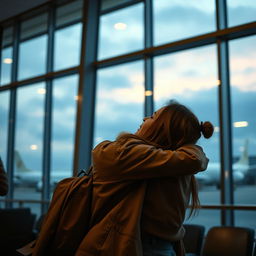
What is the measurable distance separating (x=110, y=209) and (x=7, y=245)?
2774 millimetres

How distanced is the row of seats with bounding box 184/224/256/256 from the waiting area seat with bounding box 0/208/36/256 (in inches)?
65.4

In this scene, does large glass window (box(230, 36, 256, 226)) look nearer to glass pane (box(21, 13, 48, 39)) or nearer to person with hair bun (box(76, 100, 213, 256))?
person with hair bun (box(76, 100, 213, 256))

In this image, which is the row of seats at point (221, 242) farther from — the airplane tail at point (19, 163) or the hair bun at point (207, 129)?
the airplane tail at point (19, 163)

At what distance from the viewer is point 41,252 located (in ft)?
4.32

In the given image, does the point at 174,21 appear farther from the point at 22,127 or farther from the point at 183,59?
the point at 22,127

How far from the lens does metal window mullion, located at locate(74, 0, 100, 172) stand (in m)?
5.83

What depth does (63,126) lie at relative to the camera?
21.3 feet

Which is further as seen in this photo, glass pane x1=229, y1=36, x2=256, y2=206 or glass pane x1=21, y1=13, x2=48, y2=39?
glass pane x1=21, y1=13, x2=48, y2=39

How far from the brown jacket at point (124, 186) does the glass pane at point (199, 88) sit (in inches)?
135

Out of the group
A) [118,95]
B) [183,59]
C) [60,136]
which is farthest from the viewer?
[60,136]

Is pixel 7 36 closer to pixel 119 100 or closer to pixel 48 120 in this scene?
pixel 48 120

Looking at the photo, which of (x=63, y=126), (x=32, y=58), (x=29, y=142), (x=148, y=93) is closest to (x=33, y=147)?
(x=29, y=142)

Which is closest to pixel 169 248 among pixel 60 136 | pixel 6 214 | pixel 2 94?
pixel 6 214

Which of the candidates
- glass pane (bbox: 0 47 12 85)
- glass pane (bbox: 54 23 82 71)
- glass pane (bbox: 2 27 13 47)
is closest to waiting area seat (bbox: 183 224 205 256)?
glass pane (bbox: 54 23 82 71)
